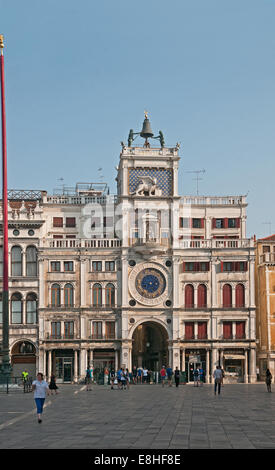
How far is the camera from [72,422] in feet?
87.9

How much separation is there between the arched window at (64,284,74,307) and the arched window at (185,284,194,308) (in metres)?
11.6

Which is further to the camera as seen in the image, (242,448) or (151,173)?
(151,173)

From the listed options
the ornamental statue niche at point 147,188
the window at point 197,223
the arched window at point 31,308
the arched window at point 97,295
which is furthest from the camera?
the window at point 197,223

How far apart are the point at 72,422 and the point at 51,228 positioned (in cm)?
5598

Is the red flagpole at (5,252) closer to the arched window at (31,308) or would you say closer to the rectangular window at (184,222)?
the arched window at (31,308)

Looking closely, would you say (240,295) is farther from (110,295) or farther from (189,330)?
(110,295)

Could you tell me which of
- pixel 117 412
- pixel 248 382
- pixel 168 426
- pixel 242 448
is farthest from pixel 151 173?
pixel 242 448

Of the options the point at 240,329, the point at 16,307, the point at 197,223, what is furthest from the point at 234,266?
the point at 16,307

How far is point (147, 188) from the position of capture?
79812mm

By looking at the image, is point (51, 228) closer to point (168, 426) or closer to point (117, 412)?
point (117, 412)

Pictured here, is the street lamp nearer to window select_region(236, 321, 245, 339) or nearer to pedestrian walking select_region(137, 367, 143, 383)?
pedestrian walking select_region(137, 367, 143, 383)

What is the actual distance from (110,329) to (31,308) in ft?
26.9

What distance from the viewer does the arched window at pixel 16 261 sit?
77.6 metres

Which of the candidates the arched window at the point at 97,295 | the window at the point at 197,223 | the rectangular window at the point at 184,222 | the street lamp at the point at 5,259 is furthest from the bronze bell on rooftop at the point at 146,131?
the street lamp at the point at 5,259
